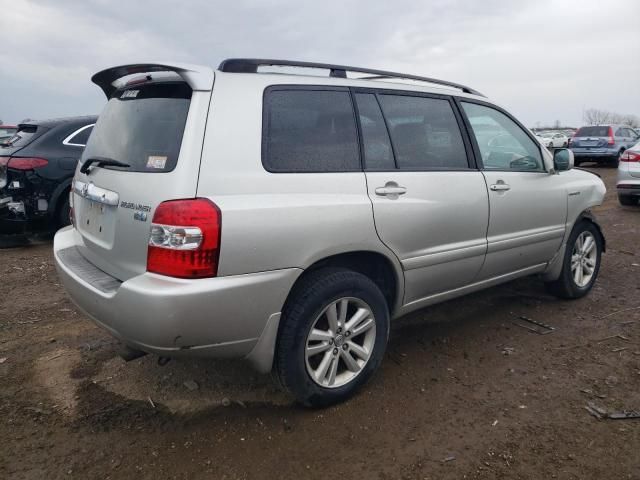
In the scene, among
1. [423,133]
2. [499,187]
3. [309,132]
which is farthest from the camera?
[499,187]

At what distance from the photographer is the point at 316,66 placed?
2.93 metres

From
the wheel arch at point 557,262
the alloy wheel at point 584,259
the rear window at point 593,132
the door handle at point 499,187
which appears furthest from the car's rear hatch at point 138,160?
the rear window at point 593,132

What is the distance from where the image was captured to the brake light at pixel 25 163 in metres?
6.18

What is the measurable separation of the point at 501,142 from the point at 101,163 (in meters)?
2.75

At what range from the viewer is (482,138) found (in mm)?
3699

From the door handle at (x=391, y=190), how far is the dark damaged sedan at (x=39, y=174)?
492 centimetres

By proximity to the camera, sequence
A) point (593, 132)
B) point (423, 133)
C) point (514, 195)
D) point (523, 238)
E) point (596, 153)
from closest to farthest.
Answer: point (423, 133) < point (514, 195) < point (523, 238) < point (596, 153) < point (593, 132)

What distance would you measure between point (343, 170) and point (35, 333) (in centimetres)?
272

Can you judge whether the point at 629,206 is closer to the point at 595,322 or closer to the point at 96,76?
the point at 595,322

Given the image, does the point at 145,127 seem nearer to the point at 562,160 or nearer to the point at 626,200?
the point at 562,160

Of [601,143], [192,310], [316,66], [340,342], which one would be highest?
[316,66]

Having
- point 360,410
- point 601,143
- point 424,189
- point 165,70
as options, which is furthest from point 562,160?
point 601,143

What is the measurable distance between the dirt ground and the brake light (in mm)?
2730

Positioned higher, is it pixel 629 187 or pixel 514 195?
pixel 514 195
